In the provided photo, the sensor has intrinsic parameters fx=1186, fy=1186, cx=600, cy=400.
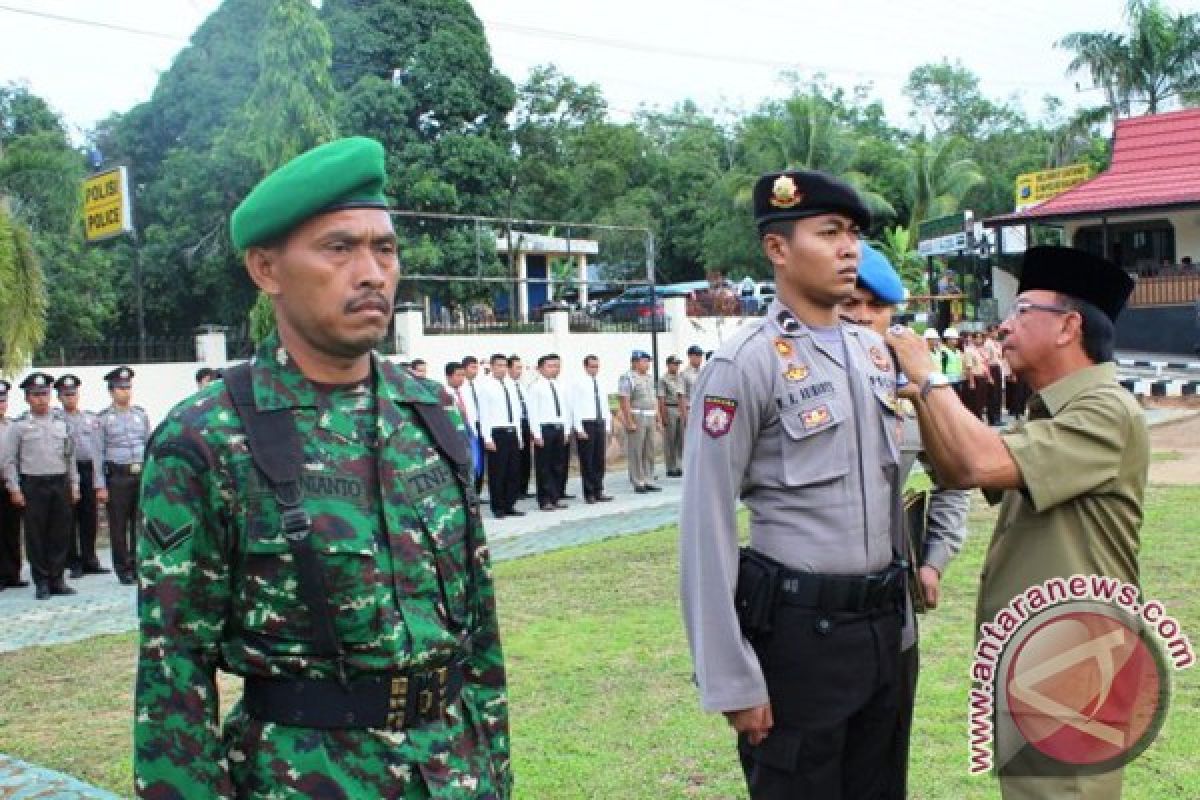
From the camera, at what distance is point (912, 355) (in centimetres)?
294

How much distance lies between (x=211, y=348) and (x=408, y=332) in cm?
316

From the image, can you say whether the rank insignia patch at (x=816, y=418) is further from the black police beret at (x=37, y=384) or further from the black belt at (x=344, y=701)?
the black police beret at (x=37, y=384)

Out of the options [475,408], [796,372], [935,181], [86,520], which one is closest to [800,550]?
[796,372]

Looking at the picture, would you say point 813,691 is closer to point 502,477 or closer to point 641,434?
point 502,477

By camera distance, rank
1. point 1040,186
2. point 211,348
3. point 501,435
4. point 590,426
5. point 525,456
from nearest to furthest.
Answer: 1. point 501,435
2. point 525,456
3. point 590,426
4. point 211,348
5. point 1040,186

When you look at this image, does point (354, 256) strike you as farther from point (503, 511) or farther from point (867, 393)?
point (503, 511)

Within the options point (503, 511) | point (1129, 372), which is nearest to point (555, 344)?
point (503, 511)

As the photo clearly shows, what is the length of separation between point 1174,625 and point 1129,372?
77.4ft

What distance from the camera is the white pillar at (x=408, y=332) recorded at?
1819 centimetres

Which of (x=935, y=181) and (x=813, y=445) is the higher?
(x=935, y=181)

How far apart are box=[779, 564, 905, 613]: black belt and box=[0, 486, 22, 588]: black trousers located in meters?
9.60

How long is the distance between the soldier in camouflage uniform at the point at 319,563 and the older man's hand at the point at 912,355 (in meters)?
1.24

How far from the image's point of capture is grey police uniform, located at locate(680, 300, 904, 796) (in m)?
2.70

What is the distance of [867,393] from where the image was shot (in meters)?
2.93
